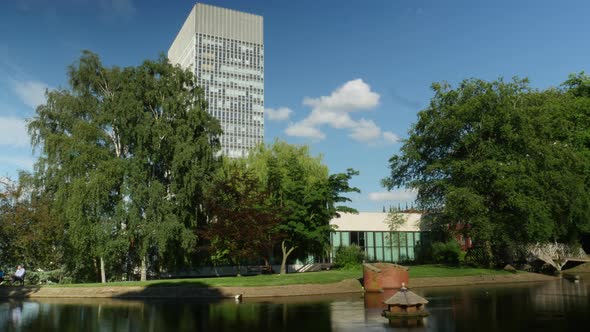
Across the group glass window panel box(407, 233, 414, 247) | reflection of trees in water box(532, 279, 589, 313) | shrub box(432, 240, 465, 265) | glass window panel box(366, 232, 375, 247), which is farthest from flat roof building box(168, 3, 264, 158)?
reflection of trees in water box(532, 279, 589, 313)

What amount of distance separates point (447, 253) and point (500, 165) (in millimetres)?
15663

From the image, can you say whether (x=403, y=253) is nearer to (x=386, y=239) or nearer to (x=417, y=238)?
(x=417, y=238)

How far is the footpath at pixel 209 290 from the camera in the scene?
2617 cm

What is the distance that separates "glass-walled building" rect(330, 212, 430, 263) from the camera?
53062 mm

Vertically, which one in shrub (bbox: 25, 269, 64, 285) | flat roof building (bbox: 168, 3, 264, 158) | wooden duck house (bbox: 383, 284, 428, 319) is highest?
flat roof building (bbox: 168, 3, 264, 158)

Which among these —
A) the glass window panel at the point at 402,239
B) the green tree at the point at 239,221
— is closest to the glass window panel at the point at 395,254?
the glass window panel at the point at 402,239

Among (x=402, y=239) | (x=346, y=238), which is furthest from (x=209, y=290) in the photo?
(x=402, y=239)

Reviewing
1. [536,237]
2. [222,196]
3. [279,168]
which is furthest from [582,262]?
[222,196]

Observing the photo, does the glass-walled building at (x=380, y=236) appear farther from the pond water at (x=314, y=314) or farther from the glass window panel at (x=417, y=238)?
the pond water at (x=314, y=314)

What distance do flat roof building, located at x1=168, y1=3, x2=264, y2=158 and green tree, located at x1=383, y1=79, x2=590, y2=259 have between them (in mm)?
98447

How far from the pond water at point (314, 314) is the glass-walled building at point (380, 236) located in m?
28.3

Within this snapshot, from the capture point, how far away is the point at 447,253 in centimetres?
4750

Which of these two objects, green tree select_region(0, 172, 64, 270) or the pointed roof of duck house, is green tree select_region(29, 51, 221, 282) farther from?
the pointed roof of duck house

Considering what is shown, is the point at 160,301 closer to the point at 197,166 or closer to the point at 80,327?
the point at 80,327
